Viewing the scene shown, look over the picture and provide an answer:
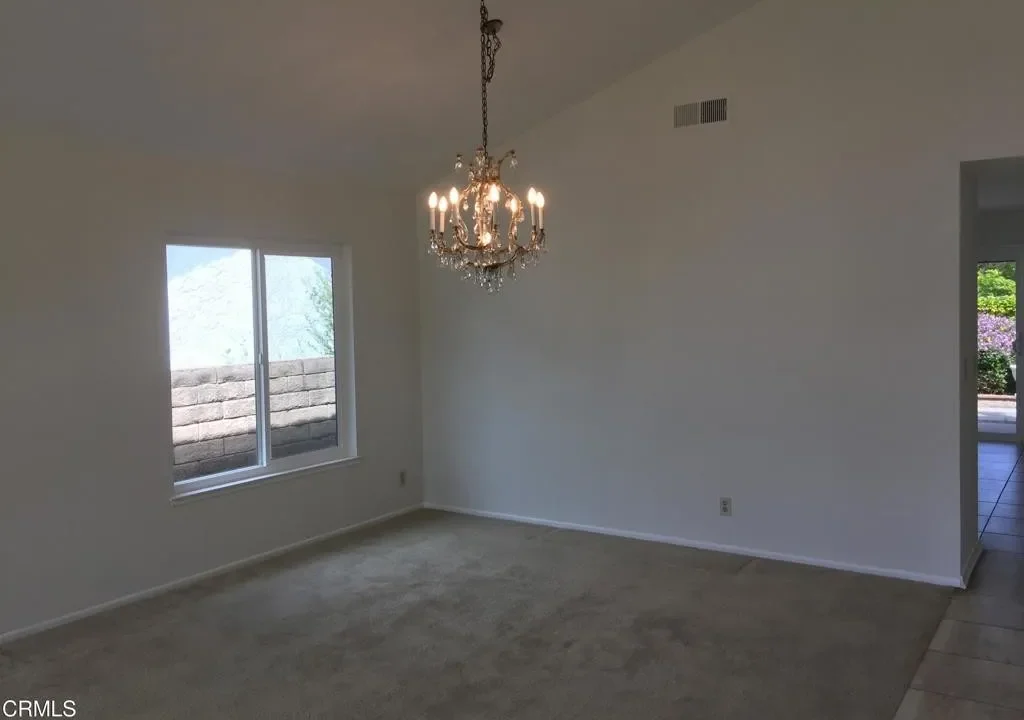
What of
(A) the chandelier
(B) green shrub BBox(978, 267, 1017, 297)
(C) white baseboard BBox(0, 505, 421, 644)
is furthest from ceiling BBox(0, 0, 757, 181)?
(B) green shrub BBox(978, 267, 1017, 297)

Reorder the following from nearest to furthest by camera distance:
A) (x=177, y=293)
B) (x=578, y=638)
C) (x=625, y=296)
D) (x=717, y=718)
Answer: (x=717, y=718) → (x=578, y=638) → (x=177, y=293) → (x=625, y=296)

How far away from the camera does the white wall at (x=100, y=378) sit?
3.94m

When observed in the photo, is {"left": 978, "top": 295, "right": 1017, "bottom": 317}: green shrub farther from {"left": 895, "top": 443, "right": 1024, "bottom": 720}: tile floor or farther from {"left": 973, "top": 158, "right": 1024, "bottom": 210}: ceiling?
{"left": 895, "top": 443, "right": 1024, "bottom": 720}: tile floor

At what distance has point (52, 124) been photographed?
3953 millimetres

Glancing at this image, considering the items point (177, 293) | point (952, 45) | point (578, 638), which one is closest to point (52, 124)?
point (177, 293)

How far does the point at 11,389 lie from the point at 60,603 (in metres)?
1.13

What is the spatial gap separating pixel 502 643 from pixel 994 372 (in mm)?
8010

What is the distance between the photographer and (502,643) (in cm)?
378

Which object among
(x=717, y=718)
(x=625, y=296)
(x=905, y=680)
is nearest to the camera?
(x=717, y=718)

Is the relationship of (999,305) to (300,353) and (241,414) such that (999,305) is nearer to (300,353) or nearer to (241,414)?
(300,353)

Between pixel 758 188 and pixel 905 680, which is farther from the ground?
pixel 758 188

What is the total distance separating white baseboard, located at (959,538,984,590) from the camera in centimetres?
438

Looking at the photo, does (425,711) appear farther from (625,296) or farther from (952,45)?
(952,45)

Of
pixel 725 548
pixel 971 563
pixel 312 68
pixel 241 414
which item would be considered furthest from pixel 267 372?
pixel 971 563
